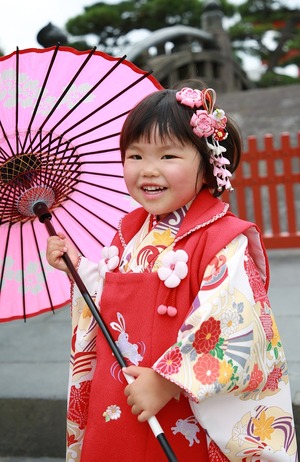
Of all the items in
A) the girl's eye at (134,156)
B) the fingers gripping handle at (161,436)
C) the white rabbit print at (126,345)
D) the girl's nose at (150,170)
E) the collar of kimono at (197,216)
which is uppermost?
the girl's eye at (134,156)

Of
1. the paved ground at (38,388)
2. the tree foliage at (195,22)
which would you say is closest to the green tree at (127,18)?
the tree foliage at (195,22)

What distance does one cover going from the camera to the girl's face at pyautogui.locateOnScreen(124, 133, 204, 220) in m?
1.68

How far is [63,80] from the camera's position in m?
1.96

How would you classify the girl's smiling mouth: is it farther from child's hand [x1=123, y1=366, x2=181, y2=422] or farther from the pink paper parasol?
child's hand [x1=123, y1=366, x2=181, y2=422]

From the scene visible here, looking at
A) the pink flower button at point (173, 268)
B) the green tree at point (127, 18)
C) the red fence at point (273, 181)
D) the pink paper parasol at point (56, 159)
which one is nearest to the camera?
the pink flower button at point (173, 268)

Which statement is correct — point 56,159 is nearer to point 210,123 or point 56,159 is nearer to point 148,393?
point 210,123

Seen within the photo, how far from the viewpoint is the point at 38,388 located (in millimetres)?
2885

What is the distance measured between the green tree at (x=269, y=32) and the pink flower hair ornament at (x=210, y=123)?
68.3 feet

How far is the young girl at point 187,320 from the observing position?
1584mm

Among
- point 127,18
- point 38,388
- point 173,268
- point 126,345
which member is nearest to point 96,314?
point 126,345

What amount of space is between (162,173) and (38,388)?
1.57m

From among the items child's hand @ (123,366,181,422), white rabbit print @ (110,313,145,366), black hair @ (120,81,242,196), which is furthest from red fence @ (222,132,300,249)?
child's hand @ (123,366,181,422)

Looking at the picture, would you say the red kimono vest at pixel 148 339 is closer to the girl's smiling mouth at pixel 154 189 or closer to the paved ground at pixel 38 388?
the girl's smiling mouth at pixel 154 189

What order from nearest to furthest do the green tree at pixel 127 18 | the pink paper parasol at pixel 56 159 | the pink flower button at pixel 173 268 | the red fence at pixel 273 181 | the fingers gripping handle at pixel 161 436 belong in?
the fingers gripping handle at pixel 161 436 < the pink flower button at pixel 173 268 < the pink paper parasol at pixel 56 159 < the red fence at pixel 273 181 < the green tree at pixel 127 18
